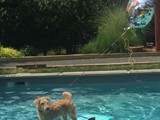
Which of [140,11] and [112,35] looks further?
[112,35]

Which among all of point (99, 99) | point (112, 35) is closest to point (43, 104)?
point (99, 99)

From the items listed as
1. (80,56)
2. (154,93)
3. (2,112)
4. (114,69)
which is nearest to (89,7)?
(80,56)

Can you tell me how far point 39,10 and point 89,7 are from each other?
2.35 m

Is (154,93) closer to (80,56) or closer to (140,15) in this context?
(140,15)

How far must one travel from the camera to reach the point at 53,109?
22.2 ft

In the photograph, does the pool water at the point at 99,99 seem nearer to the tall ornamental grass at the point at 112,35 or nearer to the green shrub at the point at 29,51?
the tall ornamental grass at the point at 112,35

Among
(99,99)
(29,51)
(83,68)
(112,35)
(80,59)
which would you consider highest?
(112,35)

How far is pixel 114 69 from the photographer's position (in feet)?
40.9

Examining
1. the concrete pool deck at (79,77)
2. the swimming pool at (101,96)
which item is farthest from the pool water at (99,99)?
the concrete pool deck at (79,77)

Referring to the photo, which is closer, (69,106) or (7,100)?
(69,106)

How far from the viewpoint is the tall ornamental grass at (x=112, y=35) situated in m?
17.0

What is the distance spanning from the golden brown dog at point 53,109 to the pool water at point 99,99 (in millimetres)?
1644

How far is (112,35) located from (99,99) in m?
7.22

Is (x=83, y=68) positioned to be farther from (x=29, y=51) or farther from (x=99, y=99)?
(x=29, y=51)
